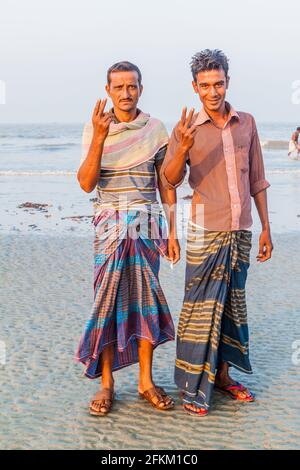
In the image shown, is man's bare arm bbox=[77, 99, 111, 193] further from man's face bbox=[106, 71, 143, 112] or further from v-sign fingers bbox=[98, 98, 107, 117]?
man's face bbox=[106, 71, 143, 112]

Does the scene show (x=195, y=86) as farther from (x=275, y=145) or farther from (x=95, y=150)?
(x=275, y=145)

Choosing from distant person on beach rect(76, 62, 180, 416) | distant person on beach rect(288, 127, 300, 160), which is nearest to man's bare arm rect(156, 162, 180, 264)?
distant person on beach rect(76, 62, 180, 416)

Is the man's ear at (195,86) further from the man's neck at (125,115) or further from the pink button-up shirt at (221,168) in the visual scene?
the man's neck at (125,115)

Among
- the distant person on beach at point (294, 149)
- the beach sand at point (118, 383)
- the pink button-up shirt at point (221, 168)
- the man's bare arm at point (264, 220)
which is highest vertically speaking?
the pink button-up shirt at point (221, 168)

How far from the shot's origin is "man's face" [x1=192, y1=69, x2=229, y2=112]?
3604 mm

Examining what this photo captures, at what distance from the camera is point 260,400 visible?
3975 mm

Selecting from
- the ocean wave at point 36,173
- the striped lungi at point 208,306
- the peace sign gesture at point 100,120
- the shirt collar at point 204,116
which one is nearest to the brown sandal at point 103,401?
the striped lungi at point 208,306

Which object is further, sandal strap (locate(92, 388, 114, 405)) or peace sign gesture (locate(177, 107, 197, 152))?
sandal strap (locate(92, 388, 114, 405))

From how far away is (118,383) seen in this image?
424 cm

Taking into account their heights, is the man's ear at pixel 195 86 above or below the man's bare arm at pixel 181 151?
above

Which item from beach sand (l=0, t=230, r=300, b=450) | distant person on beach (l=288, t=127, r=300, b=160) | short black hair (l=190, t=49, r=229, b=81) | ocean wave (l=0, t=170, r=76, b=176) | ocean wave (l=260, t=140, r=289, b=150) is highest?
short black hair (l=190, t=49, r=229, b=81)

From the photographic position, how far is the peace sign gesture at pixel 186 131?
3.38 m

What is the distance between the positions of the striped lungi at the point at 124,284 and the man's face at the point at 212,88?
2.34 feet

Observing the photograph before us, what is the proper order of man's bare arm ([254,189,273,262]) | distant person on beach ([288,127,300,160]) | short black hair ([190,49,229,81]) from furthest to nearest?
1. distant person on beach ([288,127,300,160])
2. man's bare arm ([254,189,273,262])
3. short black hair ([190,49,229,81])
